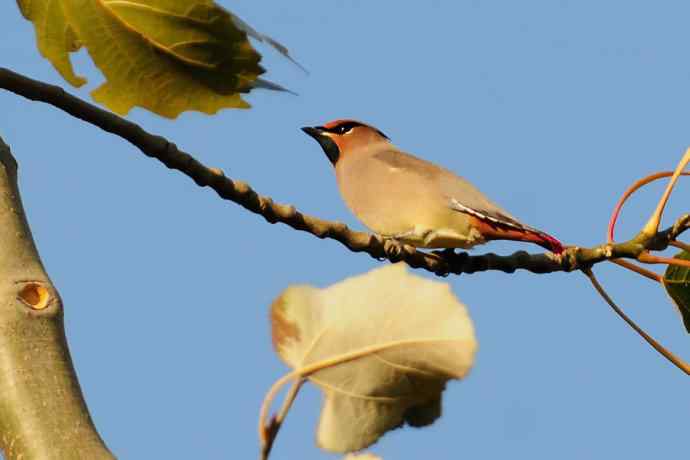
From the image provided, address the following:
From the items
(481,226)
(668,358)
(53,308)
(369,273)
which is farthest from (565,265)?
(481,226)

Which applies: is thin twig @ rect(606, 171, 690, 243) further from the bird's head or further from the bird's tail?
the bird's head

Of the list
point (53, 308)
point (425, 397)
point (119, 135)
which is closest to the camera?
point (425, 397)

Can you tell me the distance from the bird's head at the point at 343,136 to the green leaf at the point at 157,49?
3.98 metres

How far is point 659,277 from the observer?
3047 millimetres

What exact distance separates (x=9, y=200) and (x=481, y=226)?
3.18 meters

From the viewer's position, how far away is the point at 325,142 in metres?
6.59

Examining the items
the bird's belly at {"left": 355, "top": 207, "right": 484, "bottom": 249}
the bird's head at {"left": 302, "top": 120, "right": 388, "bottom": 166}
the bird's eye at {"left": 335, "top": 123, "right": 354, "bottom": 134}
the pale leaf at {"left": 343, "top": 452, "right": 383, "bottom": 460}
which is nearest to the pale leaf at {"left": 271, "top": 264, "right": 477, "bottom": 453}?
the pale leaf at {"left": 343, "top": 452, "right": 383, "bottom": 460}

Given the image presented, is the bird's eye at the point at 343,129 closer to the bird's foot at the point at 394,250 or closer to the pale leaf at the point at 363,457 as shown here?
the bird's foot at the point at 394,250

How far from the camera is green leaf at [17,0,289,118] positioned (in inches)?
85.1

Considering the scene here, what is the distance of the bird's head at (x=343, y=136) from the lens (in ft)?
21.0

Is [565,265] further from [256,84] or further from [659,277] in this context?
[256,84]

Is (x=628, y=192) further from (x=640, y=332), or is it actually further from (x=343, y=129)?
(x=343, y=129)

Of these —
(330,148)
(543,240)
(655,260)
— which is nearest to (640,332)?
(655,260)

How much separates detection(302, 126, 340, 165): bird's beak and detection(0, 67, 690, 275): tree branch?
9.99 feet
